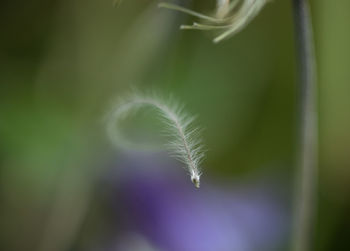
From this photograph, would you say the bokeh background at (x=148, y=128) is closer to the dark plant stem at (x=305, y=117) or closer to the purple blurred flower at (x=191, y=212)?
the purple blurred flower at (x=191, y=212)

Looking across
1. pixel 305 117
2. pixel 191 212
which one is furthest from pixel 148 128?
pixel 305 117

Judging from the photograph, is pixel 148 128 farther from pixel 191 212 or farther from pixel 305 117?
pixel 305 117

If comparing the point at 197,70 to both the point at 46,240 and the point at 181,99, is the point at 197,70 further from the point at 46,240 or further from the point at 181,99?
the point at 46,240

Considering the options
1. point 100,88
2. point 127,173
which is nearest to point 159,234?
point 127,173

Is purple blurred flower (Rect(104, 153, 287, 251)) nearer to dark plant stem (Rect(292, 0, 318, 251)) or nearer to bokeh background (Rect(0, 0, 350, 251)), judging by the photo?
bokeh background (Rect(0, 0, 350, 251))

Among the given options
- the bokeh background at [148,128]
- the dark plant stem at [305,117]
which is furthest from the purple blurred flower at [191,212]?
the dark plant stem at [305,117]

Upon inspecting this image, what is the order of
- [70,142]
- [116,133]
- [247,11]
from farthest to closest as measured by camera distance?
[70,142], [116,133], [247,11]

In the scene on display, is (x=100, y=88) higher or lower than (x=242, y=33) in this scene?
lower
